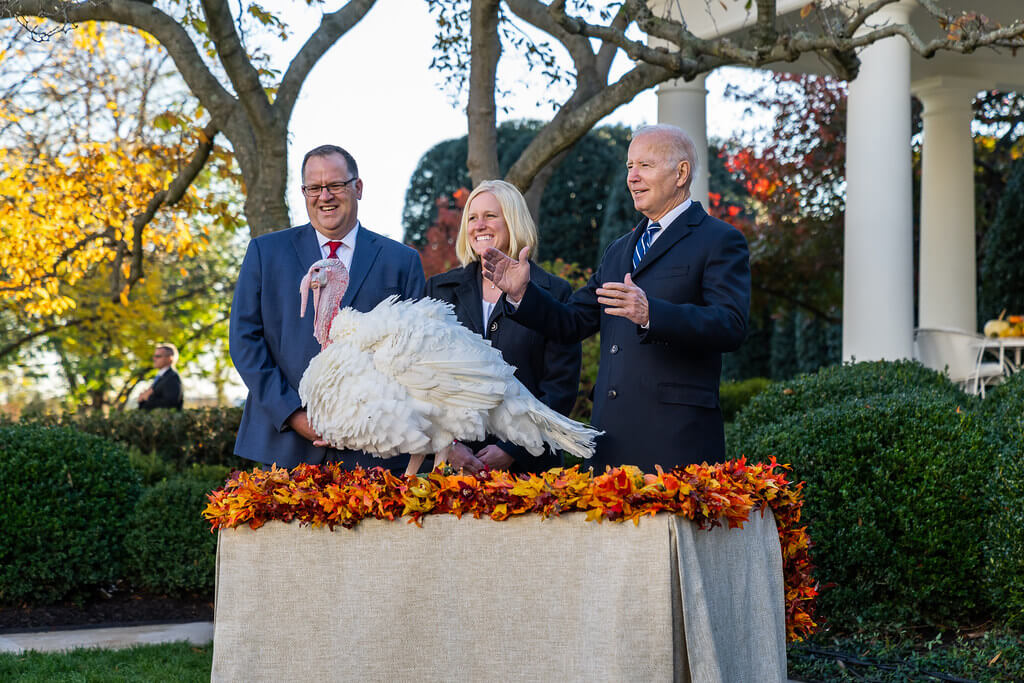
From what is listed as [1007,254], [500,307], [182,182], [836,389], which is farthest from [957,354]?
[500,307]

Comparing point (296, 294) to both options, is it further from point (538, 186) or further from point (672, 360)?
point (538, 186)

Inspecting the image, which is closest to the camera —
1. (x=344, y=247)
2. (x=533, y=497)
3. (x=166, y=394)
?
(x=533, y=497)

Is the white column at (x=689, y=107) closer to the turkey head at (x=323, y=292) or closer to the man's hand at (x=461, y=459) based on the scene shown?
the turkey head at (x=323, y=292)

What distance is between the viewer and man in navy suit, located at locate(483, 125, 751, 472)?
3312 mm

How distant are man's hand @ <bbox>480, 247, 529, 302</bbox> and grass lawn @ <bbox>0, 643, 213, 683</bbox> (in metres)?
2.78

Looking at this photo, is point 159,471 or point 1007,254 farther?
point 1007,254

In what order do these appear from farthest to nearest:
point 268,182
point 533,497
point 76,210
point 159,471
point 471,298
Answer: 1. point 76,210
2. point 159,471
3. point 268,182
4. point 471,298
5. point 533,497

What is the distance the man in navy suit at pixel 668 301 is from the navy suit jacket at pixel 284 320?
69 centimetres

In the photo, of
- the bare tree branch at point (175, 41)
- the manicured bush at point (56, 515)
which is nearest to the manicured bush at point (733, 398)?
the bare tree branch at point (175, 41)

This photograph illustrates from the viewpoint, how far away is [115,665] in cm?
534

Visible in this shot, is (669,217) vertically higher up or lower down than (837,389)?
higher up

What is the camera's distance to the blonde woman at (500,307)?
3895 mm

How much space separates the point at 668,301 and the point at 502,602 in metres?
1.03

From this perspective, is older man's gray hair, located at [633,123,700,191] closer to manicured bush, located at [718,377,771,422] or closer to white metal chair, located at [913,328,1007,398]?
white metal chair, located at [913,328,1007,398]
